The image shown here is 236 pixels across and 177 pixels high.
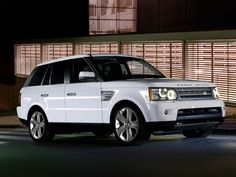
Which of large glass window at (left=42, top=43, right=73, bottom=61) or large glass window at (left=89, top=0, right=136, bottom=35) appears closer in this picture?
large glass window at (left=42, top=43, right=73, bottom=61)

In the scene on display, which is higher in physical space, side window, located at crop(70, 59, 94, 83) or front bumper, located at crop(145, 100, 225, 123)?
side window, located at crop(70, 59, 94, 83)

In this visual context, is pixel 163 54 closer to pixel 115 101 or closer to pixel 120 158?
pixel 115 101

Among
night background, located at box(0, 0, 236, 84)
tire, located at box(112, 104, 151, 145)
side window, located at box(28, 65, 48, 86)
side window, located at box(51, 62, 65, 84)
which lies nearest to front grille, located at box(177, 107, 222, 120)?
tire, located at box(112, 104, 151, 145)

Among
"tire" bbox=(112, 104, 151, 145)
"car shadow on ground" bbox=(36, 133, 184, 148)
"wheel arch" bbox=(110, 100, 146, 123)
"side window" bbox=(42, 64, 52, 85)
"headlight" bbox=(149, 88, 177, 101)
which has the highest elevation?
"side window" bbox=(42, 64, 52, 85)

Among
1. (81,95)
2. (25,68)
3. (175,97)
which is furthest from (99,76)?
(25,68)

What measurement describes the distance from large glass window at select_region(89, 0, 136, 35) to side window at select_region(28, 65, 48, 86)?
79.1 ft

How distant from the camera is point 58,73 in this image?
15.6m

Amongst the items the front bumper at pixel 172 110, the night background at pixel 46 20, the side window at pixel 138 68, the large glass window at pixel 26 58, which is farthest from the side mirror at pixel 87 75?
the large glass window at pixel 26 58

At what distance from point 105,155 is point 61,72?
3.19 metres

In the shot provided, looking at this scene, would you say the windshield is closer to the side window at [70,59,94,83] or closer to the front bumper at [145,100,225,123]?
the side window at [70,59,94,83]

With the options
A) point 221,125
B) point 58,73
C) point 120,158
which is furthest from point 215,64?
point 120,158

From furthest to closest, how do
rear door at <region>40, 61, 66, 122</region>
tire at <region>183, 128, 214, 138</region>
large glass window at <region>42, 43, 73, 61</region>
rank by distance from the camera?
large glass window at <region>42, 43, 73, 61</region> < rear door at <region>40, 61, 66, 122</region> < tire at <region>183, 128, 214, 138</region>

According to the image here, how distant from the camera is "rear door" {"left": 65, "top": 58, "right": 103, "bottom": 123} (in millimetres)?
14391

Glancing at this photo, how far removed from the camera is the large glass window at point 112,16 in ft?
134
